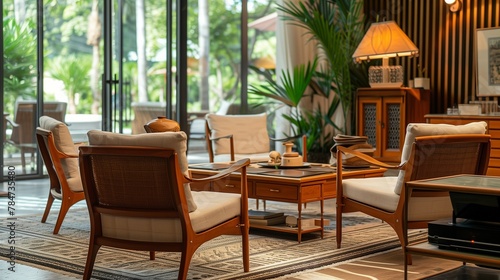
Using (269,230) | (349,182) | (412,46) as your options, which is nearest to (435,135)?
(349,182)

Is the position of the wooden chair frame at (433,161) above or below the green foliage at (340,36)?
below

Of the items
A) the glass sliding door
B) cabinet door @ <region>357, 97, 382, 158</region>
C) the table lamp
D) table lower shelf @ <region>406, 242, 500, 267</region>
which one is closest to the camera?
table lower shelf @ <region>406, 242, 500, 267</region>

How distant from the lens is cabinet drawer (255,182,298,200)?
5129mm

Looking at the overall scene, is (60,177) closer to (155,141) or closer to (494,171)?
(155,141)

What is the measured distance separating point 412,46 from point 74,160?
3.65 metres

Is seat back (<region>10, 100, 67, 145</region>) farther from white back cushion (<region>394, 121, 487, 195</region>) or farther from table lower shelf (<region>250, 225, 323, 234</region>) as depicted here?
white back cushion (<region>394, 121, 487, 195</region>)

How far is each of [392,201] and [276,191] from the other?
90 centimetres

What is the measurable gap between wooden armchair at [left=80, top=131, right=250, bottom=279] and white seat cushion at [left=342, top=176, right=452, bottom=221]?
1.13 metres

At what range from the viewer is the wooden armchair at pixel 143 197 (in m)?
3.83

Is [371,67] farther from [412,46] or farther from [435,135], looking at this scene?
[435,135]

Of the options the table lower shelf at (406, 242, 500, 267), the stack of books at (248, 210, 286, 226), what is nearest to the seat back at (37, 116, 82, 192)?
the stack of books at (248, 210, 286, 226)

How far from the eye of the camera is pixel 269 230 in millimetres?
5711

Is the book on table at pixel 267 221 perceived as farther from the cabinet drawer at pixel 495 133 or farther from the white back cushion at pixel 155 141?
the cabinet drawer at pixel 495 133

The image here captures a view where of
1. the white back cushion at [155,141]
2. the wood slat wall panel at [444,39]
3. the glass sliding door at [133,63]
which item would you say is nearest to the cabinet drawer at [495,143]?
the wood slat wall panel at [444,39]
